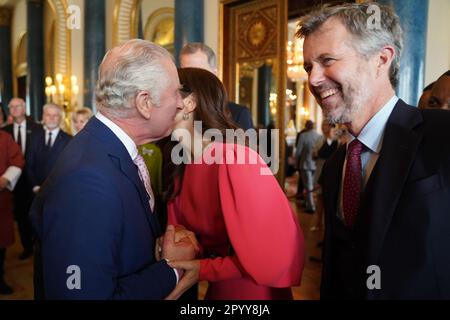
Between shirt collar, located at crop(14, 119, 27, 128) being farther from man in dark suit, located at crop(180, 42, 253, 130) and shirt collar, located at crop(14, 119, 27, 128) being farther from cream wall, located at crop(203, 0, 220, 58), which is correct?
man in dark suit, located at crop(180, 42, 253, 130)

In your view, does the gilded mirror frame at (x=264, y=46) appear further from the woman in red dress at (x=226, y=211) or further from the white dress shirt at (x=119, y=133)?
the white dress shirt at (x=119, y=133)

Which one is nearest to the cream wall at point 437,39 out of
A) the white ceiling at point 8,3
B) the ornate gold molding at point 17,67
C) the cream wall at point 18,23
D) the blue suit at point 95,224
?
the blue suit at point 95,224

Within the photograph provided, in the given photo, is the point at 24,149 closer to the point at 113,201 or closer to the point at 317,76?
the point at 113,201

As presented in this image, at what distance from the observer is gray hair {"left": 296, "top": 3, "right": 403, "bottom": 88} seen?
1.22 metres

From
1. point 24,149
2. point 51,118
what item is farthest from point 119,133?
point 24,149

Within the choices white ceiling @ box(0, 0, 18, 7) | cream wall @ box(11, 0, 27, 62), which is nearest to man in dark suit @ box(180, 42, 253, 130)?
cream wall @ box(11, 0, 27, 62)

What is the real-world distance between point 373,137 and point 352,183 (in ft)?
0.56

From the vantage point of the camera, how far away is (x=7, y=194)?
3924mm

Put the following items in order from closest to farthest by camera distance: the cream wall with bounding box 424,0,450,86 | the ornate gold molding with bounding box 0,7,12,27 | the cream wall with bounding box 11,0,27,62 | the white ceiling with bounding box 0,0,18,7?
the cream wall with bounding box 424,0,450,86, the cream wall with bounding box 11,0,27,62, the white ceiling with bounding box 0,0,18,7, the ornate gold molding with bounding box 0,7,12,27

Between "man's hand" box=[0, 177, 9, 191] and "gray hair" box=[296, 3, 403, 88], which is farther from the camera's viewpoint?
"man's hand" box=[0, 177, 9, 191]

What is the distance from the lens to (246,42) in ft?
18.3

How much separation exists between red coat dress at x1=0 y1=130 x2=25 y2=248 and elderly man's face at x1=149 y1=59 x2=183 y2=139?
124 inches
